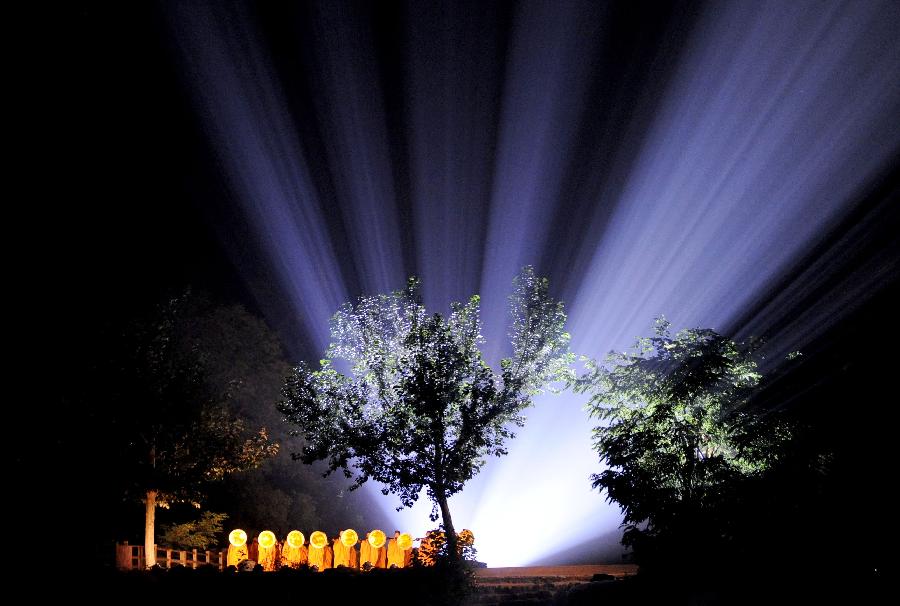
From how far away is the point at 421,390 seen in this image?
48.3ft

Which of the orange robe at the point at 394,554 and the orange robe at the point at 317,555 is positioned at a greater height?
the orange robe at the point at 317,555

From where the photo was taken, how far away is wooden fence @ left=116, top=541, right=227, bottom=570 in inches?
629

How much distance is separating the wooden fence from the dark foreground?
5842 millimetres

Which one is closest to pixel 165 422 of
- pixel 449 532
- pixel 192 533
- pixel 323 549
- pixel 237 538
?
pixel 192 533

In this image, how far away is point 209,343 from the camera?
24.2 metres

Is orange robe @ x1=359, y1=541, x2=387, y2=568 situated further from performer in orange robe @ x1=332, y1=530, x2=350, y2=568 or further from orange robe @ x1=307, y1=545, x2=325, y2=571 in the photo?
orange robe @ x1=307, y1=545, x2=325, y2=571

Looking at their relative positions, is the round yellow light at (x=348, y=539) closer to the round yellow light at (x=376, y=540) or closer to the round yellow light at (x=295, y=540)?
the round yellow light at (x=376, y=540)

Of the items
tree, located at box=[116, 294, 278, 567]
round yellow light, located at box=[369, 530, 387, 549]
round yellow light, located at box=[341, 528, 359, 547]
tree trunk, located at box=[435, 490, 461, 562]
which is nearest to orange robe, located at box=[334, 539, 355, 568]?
round yellow light, located at box=[341, 528, 359, 547]

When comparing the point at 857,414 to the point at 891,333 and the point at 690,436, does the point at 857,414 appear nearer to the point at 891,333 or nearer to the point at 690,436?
the point at 891,333

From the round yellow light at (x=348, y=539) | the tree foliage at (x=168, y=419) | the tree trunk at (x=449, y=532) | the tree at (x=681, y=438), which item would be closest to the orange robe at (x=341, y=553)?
the round yellow light at (x=348, y=539)

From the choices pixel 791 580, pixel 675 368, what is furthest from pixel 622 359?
pixel 791 580

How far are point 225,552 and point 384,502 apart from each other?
1293 cm

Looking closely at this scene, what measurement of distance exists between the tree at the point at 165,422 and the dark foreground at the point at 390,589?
30.8 ft

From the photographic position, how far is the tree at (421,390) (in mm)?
14617
